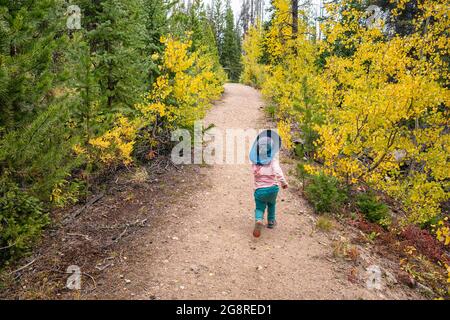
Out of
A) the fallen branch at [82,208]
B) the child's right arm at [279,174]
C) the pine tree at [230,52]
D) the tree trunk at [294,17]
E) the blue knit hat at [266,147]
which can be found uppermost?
the pine tree at [230,52]

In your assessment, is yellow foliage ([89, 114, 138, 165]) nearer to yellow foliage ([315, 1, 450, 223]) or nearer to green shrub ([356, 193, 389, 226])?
yellow foliage ([315, 1, 450, 223])

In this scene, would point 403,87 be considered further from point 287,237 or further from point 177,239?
point 177,239

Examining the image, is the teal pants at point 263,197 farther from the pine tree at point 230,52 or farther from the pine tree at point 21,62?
the pine tree at point 230,52

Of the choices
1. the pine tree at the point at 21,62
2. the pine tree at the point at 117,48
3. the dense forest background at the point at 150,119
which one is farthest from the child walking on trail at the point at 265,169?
the pine tree at the point at 117,48

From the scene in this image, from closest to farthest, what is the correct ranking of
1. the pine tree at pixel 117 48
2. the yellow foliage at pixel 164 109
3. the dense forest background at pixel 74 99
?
the dense forest background at pixel 74 99 → the yellow foliage at pixel 164 109 → the pine tree at pixel 117 48

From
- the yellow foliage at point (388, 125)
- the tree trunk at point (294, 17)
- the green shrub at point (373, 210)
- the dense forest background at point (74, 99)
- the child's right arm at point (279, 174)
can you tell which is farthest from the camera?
the tree trunk at point (294, 17)

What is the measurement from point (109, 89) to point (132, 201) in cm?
396

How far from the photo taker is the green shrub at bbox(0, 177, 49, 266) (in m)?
4.90

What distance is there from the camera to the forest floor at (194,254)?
4.70 metres

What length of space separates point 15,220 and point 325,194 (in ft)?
20.5

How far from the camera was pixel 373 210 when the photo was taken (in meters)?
8.02

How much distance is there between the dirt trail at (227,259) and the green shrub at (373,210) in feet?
5.12

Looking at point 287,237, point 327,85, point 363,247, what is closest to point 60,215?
point 287,237

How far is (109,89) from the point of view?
377 inches
